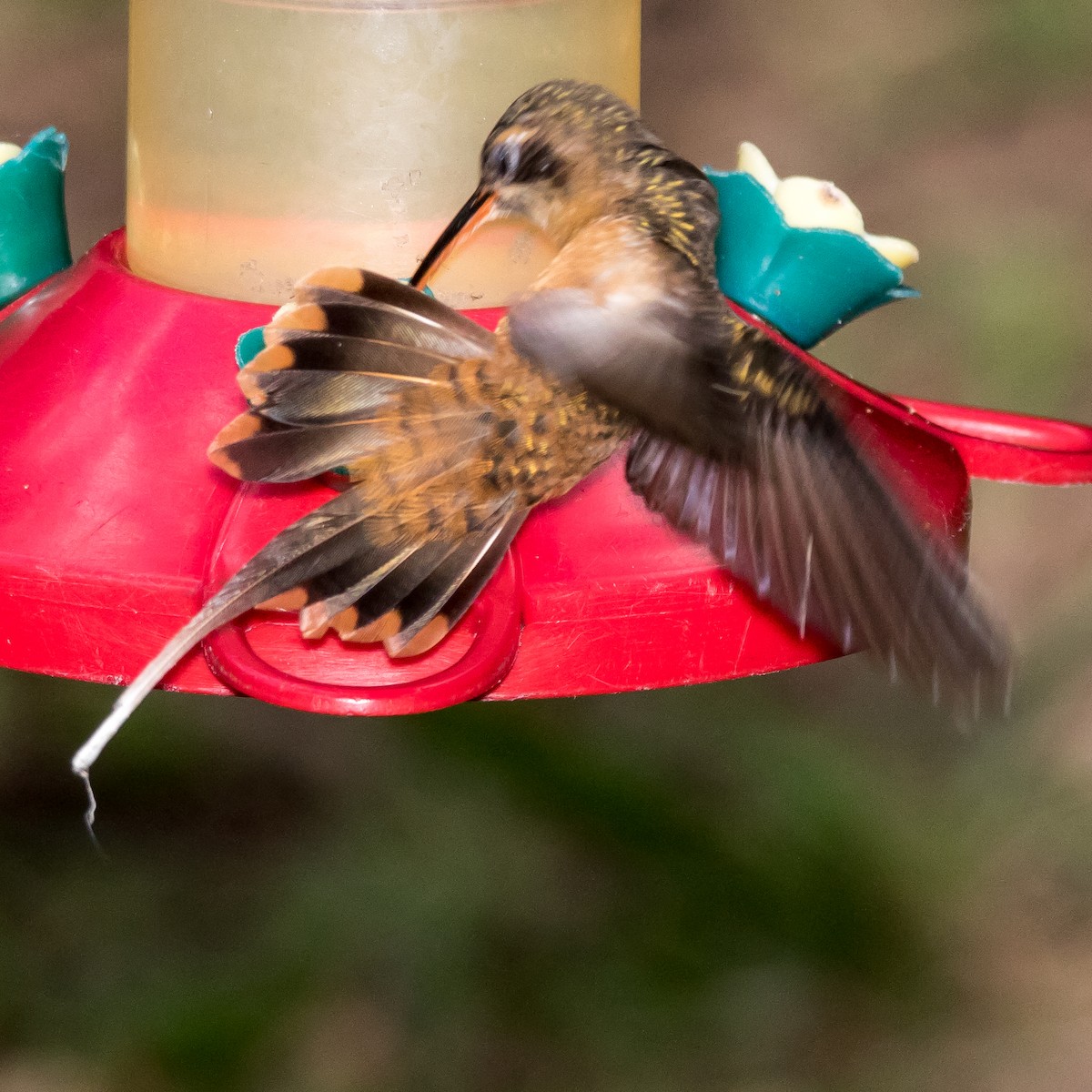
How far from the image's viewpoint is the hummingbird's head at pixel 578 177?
1688 millimetres

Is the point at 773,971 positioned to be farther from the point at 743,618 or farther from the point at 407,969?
the point at 743,618

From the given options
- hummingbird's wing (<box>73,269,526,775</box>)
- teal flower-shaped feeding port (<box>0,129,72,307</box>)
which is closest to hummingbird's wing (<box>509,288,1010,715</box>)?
hummingbird's wing (<box>73,269,526,775</box>)

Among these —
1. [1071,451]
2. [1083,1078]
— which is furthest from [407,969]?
[1071,451]

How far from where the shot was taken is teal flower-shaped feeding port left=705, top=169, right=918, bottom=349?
1875mm

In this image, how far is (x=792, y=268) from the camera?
6.28 ft

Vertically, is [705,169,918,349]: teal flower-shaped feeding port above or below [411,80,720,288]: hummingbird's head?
below

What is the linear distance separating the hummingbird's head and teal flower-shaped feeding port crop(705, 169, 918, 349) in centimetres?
8

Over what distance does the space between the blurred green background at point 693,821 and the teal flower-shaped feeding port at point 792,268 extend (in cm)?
134

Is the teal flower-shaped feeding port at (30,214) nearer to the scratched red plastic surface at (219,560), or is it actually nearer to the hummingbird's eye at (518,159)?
the scratched red plastic surface at (219,560)

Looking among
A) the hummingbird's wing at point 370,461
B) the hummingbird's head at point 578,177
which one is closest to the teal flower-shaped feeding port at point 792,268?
the hummingbird's head at point 578,177

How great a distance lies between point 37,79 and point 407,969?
266 cm

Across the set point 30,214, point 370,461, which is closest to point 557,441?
point 370,461

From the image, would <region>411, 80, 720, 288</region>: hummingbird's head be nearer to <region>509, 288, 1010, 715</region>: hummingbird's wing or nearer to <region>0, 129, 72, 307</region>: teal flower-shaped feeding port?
<region>509, 288, 1010, 715</region>: hummingbird's wing

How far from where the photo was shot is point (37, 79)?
4.39m
